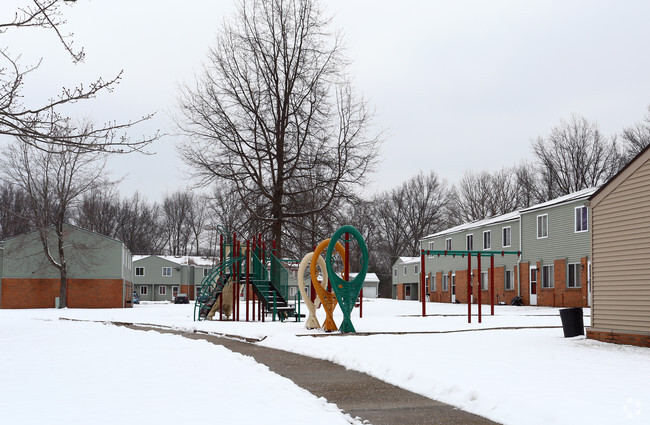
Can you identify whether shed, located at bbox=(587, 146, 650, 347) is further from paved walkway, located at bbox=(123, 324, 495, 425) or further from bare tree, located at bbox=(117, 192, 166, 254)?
bare tree, located at bbox=(117, 192, 166, 254)

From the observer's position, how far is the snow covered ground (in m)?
6.80

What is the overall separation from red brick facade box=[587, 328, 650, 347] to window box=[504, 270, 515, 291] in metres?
26.6

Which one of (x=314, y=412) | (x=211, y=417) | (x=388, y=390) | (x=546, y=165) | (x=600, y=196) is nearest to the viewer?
(x=211, y=417)

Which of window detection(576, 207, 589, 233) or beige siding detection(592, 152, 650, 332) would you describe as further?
window detection(576, 207, 589, 233)

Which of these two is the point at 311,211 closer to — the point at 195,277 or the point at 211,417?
the point at 211,417

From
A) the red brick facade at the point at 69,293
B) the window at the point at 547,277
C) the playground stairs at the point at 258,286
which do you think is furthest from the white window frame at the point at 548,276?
the red brick facade at the point at 69,293

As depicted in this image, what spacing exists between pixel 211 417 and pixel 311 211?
23.1m

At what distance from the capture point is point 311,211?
2956cm

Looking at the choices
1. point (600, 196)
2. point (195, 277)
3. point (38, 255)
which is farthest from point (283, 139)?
point (195, 277)

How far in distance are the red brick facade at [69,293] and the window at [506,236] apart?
1106 inches

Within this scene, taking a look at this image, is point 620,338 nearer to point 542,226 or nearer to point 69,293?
point 542,226

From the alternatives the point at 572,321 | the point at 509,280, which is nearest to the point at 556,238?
the point at 509,280

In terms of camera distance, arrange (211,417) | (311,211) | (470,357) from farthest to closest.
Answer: (311,211) < (470,357) < (211,417)

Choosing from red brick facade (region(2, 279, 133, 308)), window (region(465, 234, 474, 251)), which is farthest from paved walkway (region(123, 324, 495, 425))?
red brick facade (region(2, 279, 133, 308))
